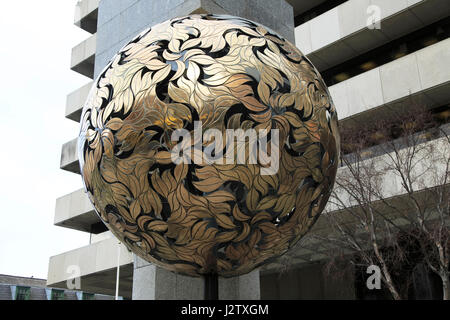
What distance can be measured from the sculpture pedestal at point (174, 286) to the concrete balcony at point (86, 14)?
81.9ft

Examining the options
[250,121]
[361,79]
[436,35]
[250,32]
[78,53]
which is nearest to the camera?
[250,121]

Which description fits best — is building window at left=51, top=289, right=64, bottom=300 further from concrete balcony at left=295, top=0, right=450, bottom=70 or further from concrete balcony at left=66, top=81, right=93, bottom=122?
concrete balcony at left=295, top=0, right=450, bottom=70

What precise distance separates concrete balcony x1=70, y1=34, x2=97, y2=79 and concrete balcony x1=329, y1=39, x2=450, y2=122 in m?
16.2

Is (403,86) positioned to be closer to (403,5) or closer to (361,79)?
(361,79)

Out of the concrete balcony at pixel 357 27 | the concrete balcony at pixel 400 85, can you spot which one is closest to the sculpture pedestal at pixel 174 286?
the concrete balcony at pixel 400 85

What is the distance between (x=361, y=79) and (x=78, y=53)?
724 inches

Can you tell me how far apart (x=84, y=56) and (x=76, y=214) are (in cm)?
923

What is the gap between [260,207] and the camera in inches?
64.4

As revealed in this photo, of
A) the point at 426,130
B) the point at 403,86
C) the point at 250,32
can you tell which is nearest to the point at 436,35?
the point at 403,86

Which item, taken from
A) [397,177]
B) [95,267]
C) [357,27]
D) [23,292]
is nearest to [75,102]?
[95,267]

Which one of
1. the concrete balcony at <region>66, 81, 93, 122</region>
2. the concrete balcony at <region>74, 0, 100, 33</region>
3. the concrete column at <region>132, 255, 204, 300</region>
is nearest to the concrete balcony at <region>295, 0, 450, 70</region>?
the concrete column at <region>132, 255, 204, 300</region>

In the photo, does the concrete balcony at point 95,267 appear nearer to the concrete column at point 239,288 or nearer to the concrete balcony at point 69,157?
the concrete balcony at point 69,157

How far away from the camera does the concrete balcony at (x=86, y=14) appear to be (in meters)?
26.7

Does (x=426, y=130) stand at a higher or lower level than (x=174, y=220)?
higher
